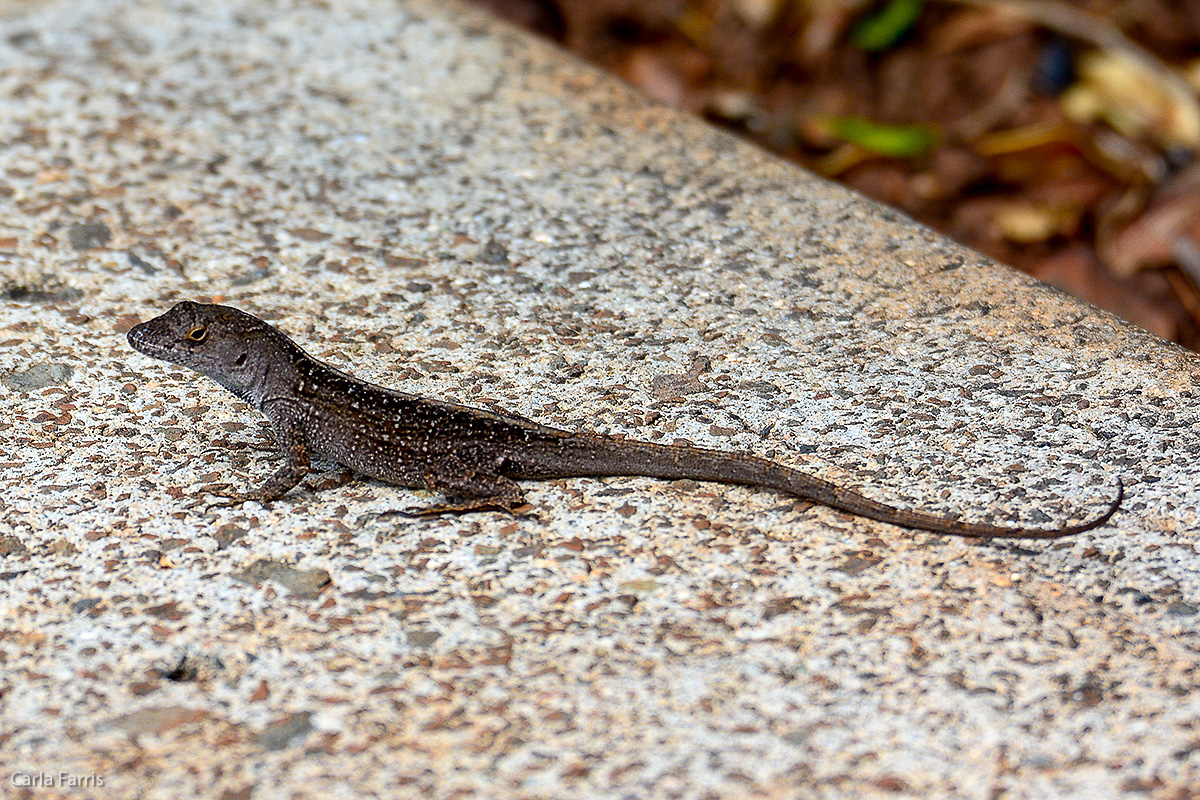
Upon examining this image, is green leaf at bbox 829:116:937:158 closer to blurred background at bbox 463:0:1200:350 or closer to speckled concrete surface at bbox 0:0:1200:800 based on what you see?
blurred background at bbox 463:0:1200:350

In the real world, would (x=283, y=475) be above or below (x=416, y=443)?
below

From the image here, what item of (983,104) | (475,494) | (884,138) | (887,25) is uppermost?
(887,25)

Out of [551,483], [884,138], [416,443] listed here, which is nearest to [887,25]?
[884,138]

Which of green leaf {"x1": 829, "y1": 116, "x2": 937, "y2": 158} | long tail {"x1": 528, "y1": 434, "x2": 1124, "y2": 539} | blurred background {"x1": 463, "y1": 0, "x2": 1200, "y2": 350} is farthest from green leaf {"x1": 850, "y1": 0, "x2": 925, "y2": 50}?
long tail {"x1": 528, "y1": 434, "x2": 1124, "y2": 539}

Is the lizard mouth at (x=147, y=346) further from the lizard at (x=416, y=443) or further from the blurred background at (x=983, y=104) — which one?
the blurred background at (x=983, y=104)

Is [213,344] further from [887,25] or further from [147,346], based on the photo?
[887,25]

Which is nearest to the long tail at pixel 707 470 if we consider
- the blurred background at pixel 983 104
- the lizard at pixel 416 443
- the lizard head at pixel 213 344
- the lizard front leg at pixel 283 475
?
the lizard at pixel 416 443

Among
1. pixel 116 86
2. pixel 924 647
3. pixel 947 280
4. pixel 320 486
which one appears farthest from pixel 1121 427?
pixel 116 86
